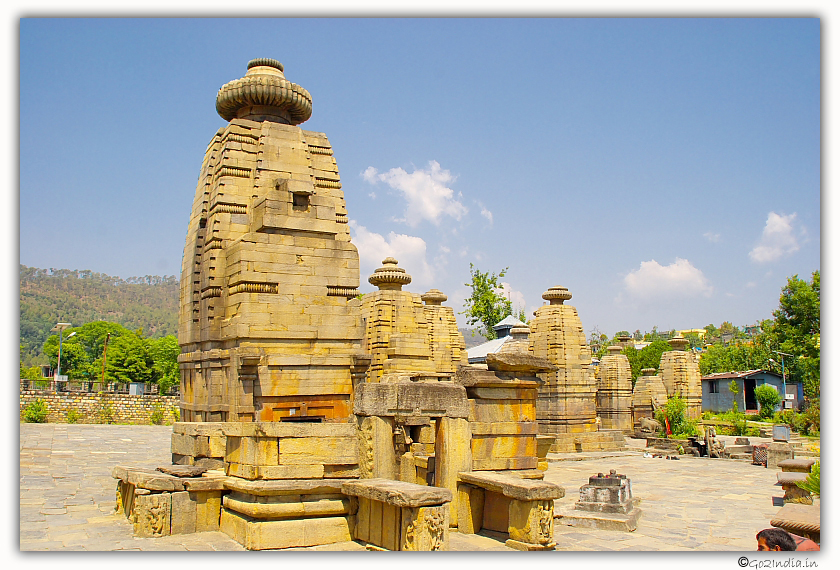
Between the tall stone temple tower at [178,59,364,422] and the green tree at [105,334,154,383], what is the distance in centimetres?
3971

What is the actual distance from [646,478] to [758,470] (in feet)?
13.1

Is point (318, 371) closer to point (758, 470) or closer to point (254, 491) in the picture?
point (254, 491)

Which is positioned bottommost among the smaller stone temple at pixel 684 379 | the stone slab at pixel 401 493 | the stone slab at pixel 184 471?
the stone slab at pixel 184 471

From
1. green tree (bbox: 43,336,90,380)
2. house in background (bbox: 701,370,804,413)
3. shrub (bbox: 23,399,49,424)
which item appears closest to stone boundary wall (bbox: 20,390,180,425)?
shrub (bbox: 23,399,49,424)

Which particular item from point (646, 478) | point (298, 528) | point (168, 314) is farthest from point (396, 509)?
point (168, 314)

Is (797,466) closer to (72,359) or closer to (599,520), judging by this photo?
(599,520)

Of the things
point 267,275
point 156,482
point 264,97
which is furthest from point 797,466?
point 264,97

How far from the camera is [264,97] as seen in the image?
1281cm

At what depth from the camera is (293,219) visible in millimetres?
11625

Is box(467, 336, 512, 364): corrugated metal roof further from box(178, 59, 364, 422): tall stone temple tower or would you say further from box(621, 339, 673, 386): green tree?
box(621, 339, 673, 386): green tree

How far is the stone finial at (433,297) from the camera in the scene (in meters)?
25.5

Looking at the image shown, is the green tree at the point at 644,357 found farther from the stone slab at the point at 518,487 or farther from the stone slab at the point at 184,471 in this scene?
the stone slab at the point at 184,471

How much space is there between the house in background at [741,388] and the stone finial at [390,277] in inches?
1118

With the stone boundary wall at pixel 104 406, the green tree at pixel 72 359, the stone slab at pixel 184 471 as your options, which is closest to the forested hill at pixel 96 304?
the green tree at pixel 72 359
